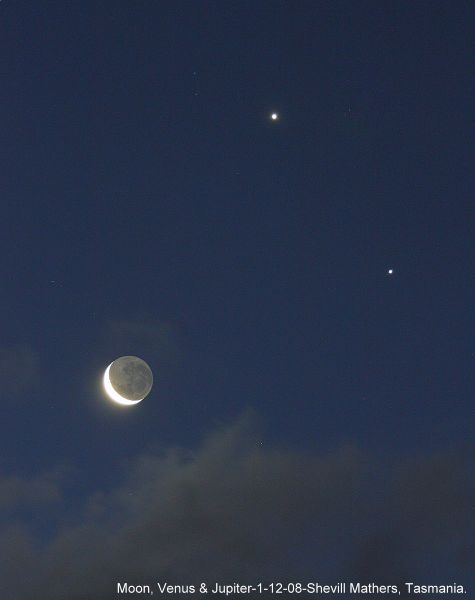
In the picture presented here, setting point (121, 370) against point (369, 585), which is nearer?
point (121, 370)

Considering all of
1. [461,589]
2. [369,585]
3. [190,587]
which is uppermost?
[190,587]

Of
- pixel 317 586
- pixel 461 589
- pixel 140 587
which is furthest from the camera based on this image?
pixel 140 587

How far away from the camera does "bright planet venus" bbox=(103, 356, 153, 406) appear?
44.2m

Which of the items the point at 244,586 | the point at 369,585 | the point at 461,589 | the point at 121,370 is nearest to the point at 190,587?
the point at 244,586

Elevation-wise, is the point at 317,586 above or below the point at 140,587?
below

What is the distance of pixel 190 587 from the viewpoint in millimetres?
97125

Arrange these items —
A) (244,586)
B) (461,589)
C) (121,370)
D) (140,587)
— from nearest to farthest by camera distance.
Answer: (121,370)
(461,589)
(244,586)
(140,587)

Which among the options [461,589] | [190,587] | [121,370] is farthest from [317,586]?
[121,370]

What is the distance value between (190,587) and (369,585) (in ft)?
103

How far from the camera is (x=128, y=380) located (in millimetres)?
44781

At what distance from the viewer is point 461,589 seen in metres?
76.8

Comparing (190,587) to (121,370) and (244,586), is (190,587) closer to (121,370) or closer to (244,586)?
(244,586)

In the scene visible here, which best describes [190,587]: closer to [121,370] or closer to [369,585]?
[369,585]

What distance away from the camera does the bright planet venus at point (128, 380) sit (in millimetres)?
44219
